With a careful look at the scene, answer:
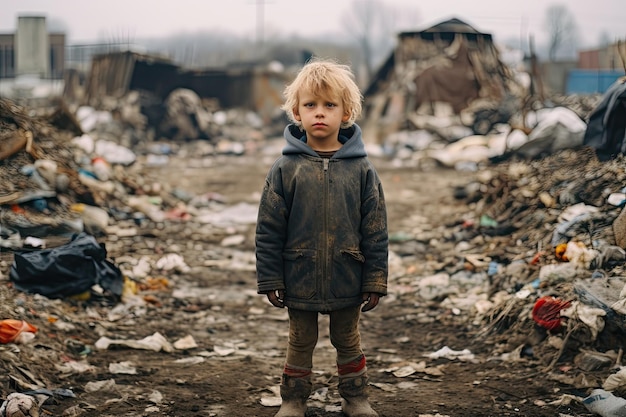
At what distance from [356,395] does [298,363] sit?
1.01 ft

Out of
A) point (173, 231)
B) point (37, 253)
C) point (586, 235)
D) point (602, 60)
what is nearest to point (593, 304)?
point (586, 235)

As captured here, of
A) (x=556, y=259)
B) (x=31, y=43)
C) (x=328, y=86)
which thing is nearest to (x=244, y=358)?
(x=328, y=86)

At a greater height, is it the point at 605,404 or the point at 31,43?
the point at 31,43

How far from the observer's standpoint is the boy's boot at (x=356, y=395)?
124 inches

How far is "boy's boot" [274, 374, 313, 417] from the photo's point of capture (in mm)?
3111

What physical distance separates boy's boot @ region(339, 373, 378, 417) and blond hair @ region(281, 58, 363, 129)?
1.12m

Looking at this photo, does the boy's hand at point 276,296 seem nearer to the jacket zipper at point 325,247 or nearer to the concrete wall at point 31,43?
the jacket zipper at point 325,247

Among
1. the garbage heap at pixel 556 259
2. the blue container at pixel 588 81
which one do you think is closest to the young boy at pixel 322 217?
the garbage heap at pixel 556 259

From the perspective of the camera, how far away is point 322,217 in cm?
295

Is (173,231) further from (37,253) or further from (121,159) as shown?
(121,159)

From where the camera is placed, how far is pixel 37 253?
5.00 meters

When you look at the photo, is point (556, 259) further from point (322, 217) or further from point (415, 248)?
point (322, 217)

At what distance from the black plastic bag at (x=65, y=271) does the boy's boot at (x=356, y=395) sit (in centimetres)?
255

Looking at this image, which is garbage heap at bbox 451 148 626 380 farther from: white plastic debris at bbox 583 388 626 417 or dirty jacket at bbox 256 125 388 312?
dirty jacket at bbox 256 125 388 312
